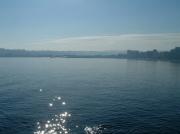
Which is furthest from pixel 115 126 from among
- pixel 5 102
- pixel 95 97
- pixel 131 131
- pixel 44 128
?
pixel 5 102

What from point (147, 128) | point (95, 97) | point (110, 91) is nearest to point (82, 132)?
point (147, 128)

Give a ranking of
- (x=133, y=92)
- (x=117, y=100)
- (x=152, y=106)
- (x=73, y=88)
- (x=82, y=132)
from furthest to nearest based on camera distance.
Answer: (x=73, y=88) → (x=133, y=92) → (x=117, y=100) → (x=152, y=106) → (x=82, y=132)

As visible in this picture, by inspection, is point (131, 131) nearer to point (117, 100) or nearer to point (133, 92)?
point (117, 100)

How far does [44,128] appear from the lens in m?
42.7

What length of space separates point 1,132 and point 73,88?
40417 mm

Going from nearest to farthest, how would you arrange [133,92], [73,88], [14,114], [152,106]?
[14,114] → [152,106] → [133,92] → [73,88]

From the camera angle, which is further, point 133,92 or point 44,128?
point 133,92

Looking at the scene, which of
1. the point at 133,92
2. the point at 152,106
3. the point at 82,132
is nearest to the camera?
the point at 82,132

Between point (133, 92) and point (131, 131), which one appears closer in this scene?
point (131, 131)

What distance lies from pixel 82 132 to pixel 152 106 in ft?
70.4

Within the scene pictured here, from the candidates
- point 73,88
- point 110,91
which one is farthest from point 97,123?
point 73,88

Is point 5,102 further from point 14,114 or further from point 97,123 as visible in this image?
point 97,123

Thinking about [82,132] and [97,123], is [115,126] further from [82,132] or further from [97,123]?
[82,132]

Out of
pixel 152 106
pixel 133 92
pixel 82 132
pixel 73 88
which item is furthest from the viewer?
pixel 73 88
